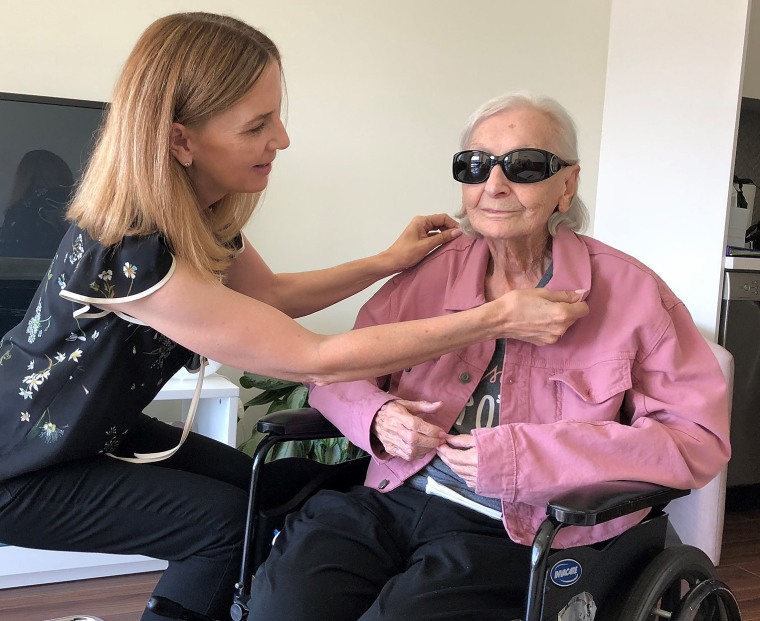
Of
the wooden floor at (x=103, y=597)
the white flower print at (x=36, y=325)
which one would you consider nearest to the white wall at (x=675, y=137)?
the wooden floor at (x=103, y=597)

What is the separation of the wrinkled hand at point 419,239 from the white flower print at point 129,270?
0.66m

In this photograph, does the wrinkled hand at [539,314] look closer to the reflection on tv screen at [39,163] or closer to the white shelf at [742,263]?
the reflection on tv screen at [39,163]

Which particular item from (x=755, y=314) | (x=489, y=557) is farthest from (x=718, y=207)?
(x=489, y=557)

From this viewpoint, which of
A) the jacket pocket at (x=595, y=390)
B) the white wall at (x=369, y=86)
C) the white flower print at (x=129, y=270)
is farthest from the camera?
the white wall at (x=369, y=86)

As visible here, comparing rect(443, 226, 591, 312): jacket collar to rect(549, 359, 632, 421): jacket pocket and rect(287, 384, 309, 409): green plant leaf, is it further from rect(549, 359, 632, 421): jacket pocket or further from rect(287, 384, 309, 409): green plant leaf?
rect(287, 384, 309, 409): green plant leaf

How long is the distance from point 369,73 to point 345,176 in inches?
16.4

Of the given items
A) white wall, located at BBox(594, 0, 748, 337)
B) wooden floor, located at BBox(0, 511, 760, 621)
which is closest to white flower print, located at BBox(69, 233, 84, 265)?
wooden floor, located at BBox(0, 511, 760, 621)

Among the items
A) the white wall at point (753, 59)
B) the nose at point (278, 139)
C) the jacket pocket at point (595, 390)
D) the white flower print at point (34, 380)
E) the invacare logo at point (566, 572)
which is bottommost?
the invacare logo at point (566, 572)

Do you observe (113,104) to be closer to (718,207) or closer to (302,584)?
(302,584)

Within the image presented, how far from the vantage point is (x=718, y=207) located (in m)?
2.78

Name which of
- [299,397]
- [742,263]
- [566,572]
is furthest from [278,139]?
[742,263]

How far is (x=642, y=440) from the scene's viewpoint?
Answer: 4.31ft

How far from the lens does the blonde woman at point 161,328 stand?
1230 mm

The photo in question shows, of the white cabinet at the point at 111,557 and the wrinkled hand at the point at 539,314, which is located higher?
the wrinkled hand at the point at 539,314
